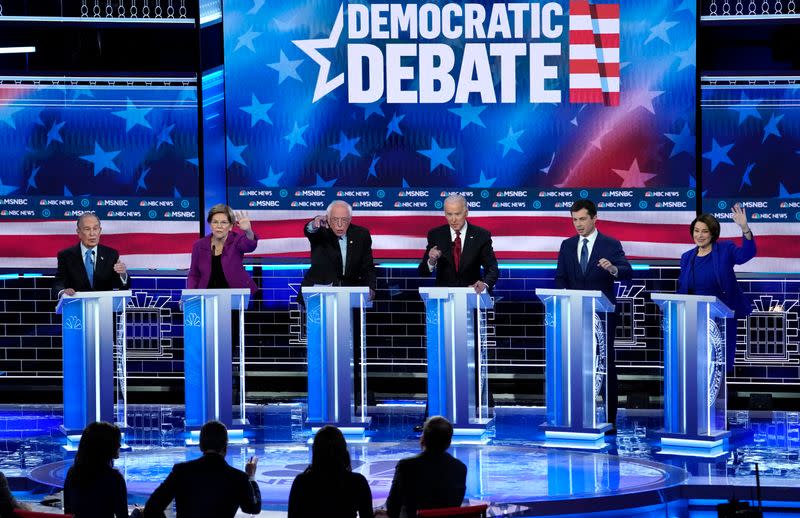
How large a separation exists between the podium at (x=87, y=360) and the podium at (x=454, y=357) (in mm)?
2024

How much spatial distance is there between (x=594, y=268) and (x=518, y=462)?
5.32 ft

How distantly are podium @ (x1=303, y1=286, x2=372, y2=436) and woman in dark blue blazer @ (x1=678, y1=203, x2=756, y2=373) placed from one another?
6.77 feet

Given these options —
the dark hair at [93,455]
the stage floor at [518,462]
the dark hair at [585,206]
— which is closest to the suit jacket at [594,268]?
the dark hair at [585,206]

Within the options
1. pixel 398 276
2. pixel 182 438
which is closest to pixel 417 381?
pixel 398 276

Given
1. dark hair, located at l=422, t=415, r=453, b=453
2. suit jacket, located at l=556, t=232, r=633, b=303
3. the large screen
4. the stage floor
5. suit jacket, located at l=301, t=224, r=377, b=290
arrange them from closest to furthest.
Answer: dark hair, located at l=422, t=415, r=453, b=453 < the stage floor < suit jacket, located at l=556, t=232, r=633, b=303 < suit jacket, located at l=301, t=224, r=377, b=290 < the large screen

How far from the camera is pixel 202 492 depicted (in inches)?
213

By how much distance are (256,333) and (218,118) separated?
5.88 feet

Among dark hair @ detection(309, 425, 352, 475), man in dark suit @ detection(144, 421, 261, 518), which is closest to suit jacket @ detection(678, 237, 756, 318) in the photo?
dark hair @ detection(309, 425, 352, 475)

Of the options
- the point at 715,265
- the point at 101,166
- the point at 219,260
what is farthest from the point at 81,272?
the point at 715,265

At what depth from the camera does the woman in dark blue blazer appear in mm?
9109

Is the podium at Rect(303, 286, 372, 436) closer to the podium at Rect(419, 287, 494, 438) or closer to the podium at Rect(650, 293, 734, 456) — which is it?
the podium at Rect(419, 287, 494, 438)

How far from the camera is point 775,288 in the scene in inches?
447

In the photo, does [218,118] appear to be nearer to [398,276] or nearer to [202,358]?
[398,276]

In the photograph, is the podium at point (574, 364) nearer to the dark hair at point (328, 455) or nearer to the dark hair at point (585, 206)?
the dark hair at point (585, 206)
